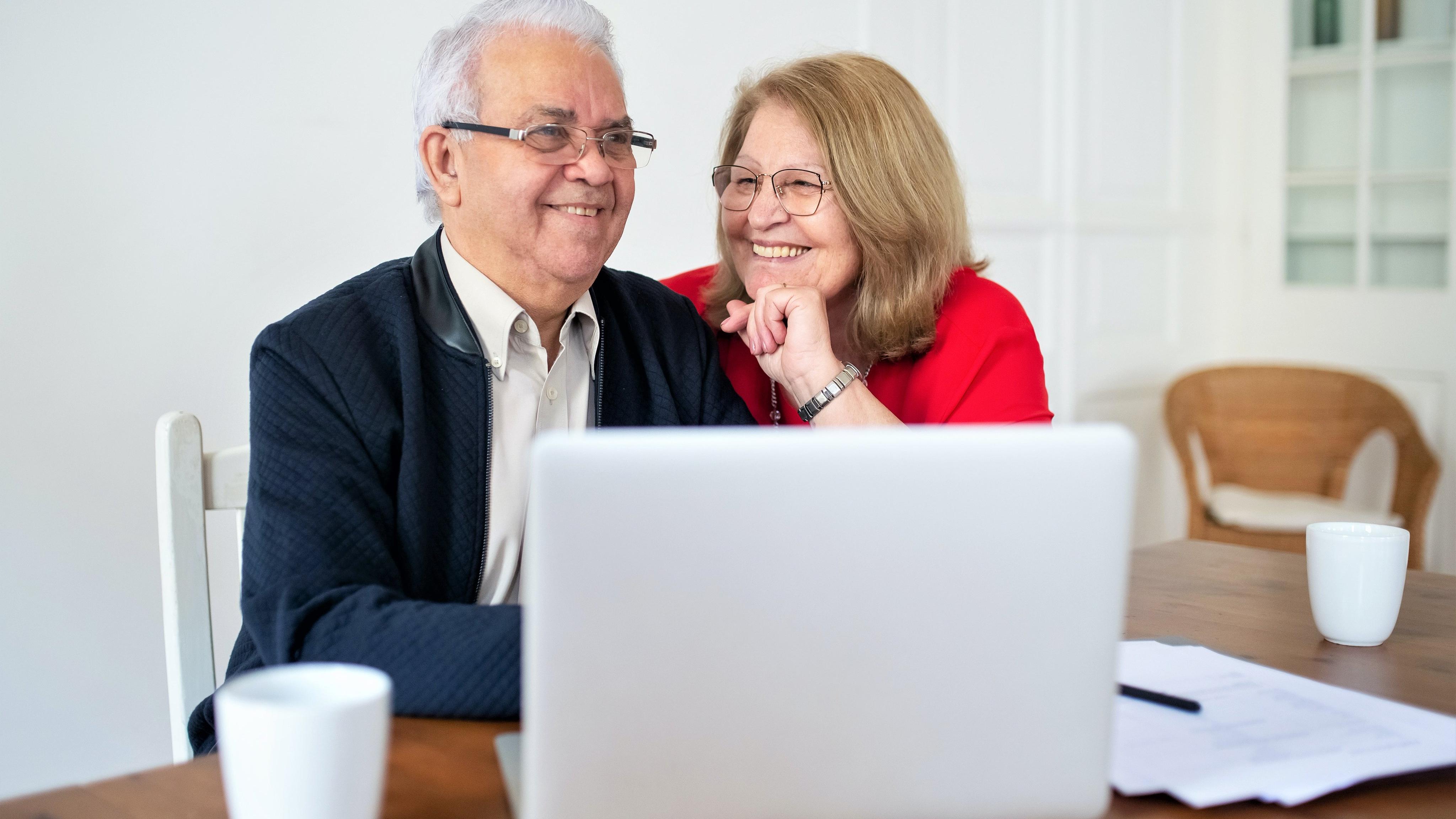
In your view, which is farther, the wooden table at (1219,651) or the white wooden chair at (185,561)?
the white wooden chair at (185,561)

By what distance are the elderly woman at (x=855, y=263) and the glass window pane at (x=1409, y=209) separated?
231 cm

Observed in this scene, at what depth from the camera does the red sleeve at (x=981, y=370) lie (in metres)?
1.77

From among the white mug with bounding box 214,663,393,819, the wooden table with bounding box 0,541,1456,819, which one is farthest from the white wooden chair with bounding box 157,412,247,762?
the white mug with bounding box 214,663,393,819

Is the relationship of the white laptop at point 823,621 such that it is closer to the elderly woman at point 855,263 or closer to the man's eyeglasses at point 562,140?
the man's eyeglasses at point 562,140

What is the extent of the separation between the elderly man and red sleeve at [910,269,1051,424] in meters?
0.34

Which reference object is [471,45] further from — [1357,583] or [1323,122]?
[1323,122]

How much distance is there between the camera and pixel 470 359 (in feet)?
4.42

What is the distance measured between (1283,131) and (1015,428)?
369 centimetres

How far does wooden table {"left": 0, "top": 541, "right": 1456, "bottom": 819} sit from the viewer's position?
80 cm

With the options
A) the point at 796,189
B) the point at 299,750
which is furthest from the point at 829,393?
the point at 299,750

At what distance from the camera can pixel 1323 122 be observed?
12.5ft

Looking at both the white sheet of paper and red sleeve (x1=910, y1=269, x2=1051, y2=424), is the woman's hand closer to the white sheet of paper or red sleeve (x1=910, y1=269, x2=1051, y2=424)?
red sleeve (x1=910, y1=269, x2=1051, y2=424)

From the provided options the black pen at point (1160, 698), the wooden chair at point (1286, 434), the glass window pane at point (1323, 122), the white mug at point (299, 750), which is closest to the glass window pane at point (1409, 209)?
the glass window pane at point (1323, 122)

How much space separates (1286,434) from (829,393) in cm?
223
